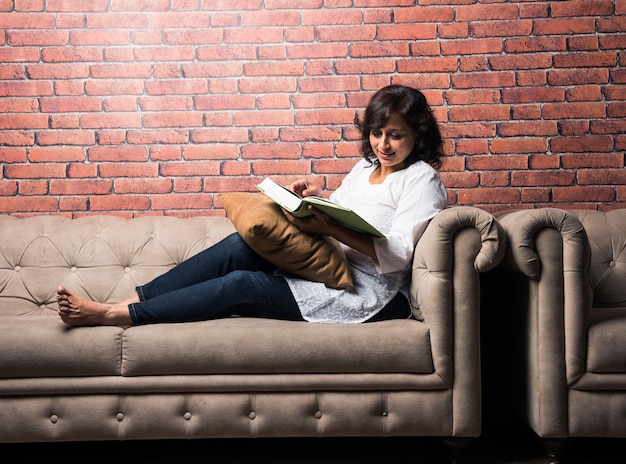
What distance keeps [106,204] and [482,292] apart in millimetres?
1702

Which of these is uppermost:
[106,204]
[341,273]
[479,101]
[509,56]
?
[509,56]

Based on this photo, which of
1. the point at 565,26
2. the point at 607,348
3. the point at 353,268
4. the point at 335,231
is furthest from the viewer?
the point at 565,26

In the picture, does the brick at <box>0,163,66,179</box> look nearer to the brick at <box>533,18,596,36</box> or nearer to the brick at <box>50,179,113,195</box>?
the brick at <box>50,179,113,195</box>

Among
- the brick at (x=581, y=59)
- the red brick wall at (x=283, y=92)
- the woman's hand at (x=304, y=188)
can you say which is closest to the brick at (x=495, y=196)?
the red brick wall at (x=283, y=92)

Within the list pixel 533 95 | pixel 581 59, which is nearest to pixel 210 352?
pixel 533 95

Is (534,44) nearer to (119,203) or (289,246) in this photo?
(289,246)

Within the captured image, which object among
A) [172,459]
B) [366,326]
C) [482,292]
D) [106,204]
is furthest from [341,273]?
[106,204]

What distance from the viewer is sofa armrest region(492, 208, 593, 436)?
1735 mm

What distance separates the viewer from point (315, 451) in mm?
1944

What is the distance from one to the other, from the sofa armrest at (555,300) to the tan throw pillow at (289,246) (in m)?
0.54

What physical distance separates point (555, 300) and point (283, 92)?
155 centimetres

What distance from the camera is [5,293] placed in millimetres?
2385

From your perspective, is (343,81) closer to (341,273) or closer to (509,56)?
(509,56)

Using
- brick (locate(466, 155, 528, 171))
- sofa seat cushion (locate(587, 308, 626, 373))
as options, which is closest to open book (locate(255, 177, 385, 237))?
sofa seat cushion (locate(587, 308, 626, 373))
